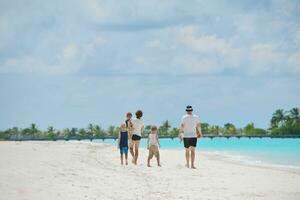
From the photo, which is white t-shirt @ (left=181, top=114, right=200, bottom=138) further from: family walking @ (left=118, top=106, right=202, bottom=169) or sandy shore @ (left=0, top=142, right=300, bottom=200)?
sandy shore @ (left=0, top=142, right=300, bottom=200)

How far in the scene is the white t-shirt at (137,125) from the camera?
16.7 meters

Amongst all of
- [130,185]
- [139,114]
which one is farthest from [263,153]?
[130,185]

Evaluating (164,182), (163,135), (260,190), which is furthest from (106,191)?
(163,135)

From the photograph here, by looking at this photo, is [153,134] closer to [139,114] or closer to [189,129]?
[139,114]

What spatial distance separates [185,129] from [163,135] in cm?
15312

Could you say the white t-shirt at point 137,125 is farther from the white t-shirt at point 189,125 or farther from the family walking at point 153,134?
the white t-shirt at point 189,125

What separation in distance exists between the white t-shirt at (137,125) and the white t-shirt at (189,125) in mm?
1491

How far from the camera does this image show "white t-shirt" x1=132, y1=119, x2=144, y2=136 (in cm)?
1672

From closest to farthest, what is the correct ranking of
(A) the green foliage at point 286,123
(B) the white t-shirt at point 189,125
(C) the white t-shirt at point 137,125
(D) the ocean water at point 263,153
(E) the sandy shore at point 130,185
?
(E) the sandy shore at point 130,185, (B) the white t-shirt at point 189,125, (C) the white t-shirt at point 137,125, (D) the ocean water at point 263,153, (A) the green foliage at point 286,123

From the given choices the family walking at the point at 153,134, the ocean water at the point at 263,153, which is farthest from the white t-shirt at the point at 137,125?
the ocean water at the point at 263,153

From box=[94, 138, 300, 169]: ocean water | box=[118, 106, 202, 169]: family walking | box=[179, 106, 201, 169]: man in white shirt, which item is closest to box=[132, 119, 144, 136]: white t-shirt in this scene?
box=[118, 106, 202, 169]: family walking

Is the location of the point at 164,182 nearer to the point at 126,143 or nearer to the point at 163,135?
the point at 126,143

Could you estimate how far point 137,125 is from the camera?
1677cm

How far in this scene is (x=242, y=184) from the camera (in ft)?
38.4
